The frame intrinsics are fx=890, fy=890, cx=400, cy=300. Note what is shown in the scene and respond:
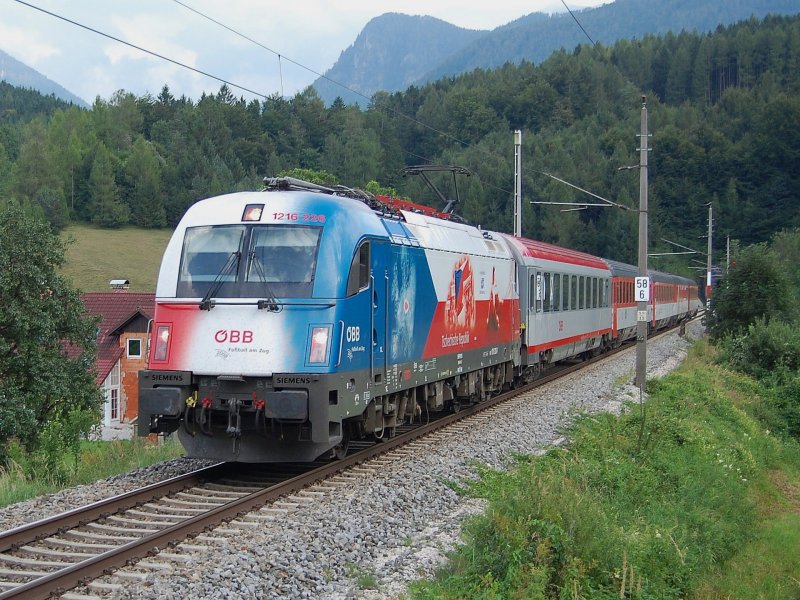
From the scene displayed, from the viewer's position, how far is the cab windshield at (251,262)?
10469 mm

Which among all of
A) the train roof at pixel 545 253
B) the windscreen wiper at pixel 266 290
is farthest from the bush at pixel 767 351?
the windscreen wiper at pixel 266 290

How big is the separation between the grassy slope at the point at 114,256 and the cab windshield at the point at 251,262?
2815 inches

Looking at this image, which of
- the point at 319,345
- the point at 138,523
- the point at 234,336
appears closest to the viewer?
the point at 138,523

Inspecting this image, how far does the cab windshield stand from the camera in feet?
34.3

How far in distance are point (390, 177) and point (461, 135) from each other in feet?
44.9

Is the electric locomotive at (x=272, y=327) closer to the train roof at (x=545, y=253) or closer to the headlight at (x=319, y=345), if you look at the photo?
the headlight at (x=319, y=345)

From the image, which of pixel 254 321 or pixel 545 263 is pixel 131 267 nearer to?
pixel 545 263

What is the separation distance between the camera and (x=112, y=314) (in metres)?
53.1

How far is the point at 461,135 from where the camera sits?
117562 mm

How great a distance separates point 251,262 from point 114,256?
86494mm

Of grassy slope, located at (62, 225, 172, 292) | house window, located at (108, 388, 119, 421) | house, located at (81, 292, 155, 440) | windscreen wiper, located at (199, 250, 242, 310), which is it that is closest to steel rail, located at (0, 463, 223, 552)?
windscreen wiper, located at (199, 250, 242, 310)

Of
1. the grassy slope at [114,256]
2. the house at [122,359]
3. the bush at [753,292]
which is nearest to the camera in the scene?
the bush at [753,292]

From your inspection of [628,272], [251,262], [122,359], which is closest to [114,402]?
[122,359]

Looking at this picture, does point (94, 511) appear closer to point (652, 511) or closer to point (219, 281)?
point (219, 281)
